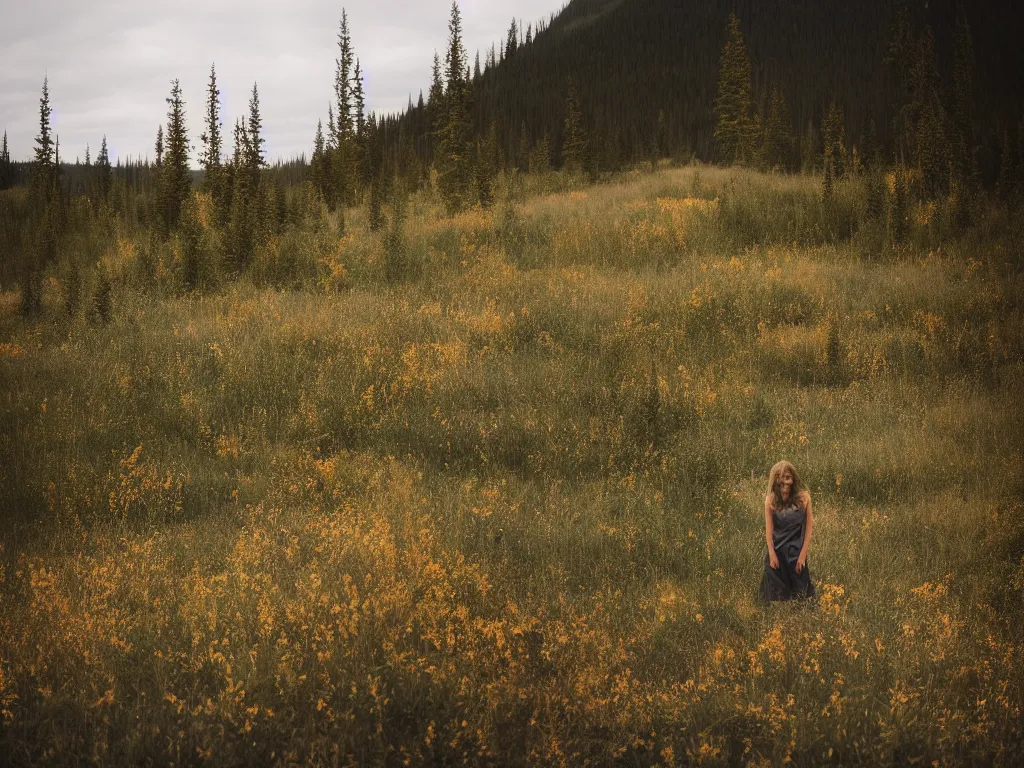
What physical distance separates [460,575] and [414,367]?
5068 millimetres

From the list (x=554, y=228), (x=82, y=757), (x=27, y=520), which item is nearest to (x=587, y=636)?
(x=82, y=757)

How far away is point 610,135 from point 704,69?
45509mm

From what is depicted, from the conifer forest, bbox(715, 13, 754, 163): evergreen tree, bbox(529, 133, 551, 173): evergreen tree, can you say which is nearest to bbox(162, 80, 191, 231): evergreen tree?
the conifer forest

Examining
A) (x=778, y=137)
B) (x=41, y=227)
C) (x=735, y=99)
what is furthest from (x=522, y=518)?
(x=778, y=137)

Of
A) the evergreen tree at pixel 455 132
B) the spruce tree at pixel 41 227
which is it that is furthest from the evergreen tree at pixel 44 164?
the evergreen tree at pixel 455 132

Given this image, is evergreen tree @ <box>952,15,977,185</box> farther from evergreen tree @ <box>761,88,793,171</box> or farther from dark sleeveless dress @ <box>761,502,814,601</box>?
dark sleeveless dress @ <box>761,502,814,601</box>

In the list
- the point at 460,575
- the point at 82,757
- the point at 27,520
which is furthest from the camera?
the point at 27,520

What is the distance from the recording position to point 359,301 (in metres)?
12.7

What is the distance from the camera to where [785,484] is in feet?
16.9

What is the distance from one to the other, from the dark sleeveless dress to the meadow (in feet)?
0.68

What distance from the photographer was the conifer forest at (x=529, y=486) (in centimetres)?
344

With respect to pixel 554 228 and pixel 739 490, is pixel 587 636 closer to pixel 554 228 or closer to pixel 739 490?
pixel 739 490

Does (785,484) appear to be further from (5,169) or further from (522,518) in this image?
(5,169)

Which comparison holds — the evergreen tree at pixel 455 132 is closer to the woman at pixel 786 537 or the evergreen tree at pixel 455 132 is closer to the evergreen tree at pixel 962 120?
the evergreen tree at pixel 962 120
